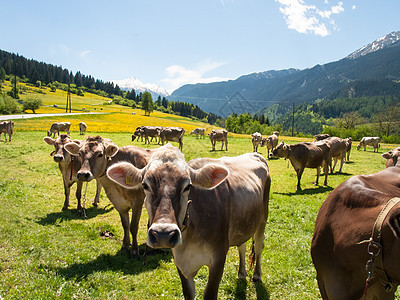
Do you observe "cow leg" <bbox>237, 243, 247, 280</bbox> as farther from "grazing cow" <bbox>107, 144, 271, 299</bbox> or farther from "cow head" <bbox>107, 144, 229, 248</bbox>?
"cow head" <bbox>107, 144, 229, 248</bbox>

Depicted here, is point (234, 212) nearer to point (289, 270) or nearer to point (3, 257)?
point (289, 270)

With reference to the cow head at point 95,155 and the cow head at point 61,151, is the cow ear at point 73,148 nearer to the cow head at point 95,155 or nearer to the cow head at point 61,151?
the cow head at point 95,155

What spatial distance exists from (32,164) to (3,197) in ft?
24.5

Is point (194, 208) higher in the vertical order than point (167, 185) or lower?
lower

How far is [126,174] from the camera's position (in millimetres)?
3393

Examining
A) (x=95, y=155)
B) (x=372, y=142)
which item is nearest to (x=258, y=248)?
(x=95, y=155)

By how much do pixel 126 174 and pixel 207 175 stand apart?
3.59ft

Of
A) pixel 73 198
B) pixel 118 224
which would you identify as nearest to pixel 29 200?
pixel 73 198

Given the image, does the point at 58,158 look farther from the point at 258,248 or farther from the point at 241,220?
the point at 241,220

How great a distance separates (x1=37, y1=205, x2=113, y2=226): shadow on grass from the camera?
7844mm

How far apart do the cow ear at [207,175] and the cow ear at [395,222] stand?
173 cm

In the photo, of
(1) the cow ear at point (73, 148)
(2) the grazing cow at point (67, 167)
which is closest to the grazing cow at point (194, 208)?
(1) the cow ear at point (73, 148)

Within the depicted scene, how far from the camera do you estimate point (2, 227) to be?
658 cm

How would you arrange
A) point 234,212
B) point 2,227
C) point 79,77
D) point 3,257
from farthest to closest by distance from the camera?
point 79,77, point 2,227, point 3,257, point 234,212
